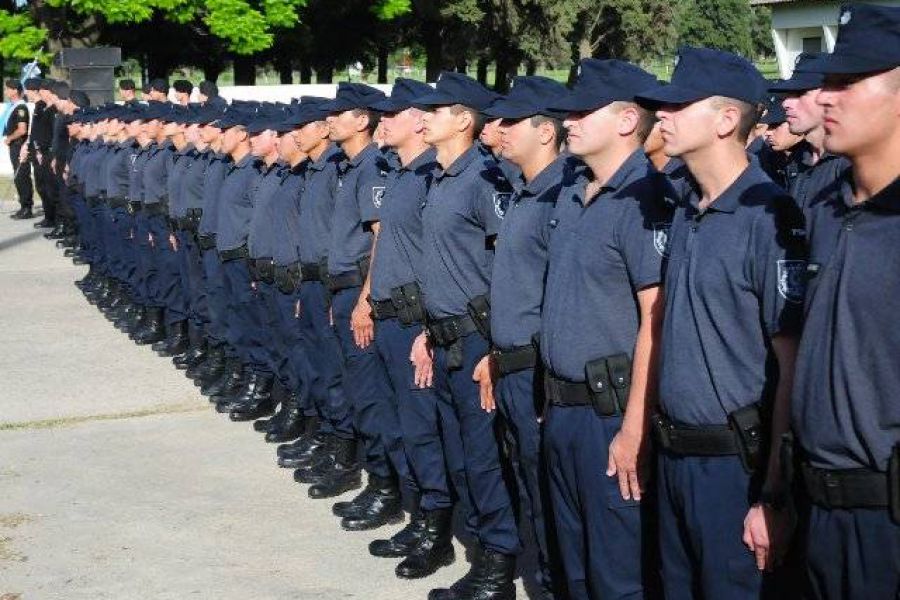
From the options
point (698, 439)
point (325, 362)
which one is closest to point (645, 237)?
point (698, 439)

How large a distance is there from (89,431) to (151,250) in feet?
9.59

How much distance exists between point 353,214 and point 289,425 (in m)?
1.90

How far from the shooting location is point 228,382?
9.23m

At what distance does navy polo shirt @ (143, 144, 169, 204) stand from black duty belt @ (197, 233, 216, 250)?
1620 millimetres

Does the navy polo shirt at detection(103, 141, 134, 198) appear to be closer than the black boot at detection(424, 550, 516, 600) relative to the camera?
No

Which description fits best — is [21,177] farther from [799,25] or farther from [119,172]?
[799,25]

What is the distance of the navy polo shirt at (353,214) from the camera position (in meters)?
6.62

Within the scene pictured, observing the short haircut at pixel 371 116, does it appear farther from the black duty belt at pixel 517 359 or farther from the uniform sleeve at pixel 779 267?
the uniform sleeve at pixel 779 267

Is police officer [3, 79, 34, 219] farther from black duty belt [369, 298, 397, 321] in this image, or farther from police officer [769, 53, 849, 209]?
police officer [769, 53, 849, 209]

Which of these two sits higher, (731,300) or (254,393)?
(731,300)

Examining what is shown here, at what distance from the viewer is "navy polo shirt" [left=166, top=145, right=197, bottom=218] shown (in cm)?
985

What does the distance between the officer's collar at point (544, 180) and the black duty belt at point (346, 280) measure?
2.02 m

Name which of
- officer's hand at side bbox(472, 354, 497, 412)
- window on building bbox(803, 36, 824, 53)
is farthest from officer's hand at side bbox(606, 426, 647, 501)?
window on building bbox(803, 36, 824, 53)

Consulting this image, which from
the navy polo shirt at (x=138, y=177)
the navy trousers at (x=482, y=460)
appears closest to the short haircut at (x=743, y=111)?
the navy trousers at (x=482, y=460)
